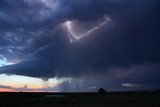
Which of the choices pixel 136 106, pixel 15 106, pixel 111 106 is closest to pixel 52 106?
pixel 15 106

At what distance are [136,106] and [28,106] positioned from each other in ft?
59.7

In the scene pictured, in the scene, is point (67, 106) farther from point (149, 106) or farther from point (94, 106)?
point (149, 106)

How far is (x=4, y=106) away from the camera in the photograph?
42.7 m

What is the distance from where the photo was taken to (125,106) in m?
43.7

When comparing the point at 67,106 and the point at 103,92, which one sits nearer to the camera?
the point at 67,106

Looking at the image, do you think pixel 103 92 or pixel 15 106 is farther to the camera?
pixel 103 92

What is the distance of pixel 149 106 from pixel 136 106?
2114 mm

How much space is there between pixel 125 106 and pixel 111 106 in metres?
2.40

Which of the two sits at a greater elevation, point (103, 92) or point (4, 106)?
point (103, 92)

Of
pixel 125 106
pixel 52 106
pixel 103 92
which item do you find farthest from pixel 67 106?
pixel 103 92

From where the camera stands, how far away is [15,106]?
43.3 meters

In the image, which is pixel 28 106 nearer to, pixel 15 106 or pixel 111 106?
pixel 15 106

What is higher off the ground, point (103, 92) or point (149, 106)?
point (103, 92)

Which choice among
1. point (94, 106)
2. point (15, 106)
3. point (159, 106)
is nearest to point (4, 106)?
point (15, 106)
